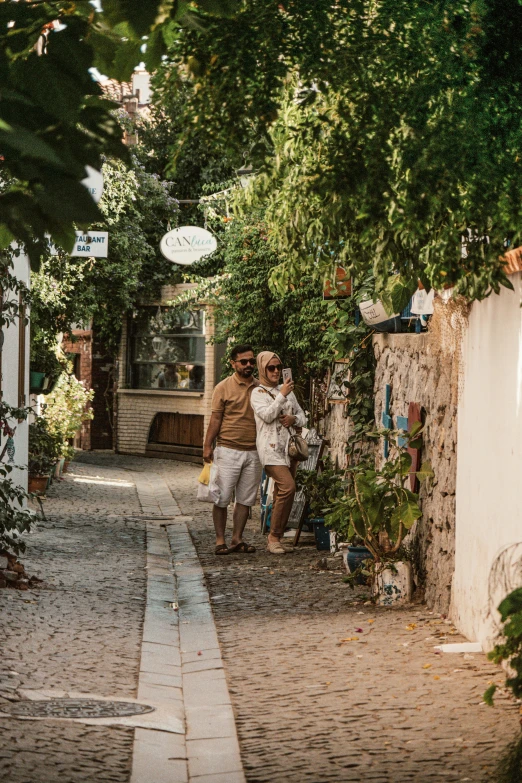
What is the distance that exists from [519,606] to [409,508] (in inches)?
158

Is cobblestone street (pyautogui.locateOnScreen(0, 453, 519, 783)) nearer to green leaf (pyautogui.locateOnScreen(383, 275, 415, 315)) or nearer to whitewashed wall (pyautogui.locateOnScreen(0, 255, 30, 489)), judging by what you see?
whitewashed wall (pyautogui.locateOnScreen(0, 255, 30, 489))

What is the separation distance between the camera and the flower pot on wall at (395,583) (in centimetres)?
888

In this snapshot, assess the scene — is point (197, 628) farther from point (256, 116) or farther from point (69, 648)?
point (256, 116)

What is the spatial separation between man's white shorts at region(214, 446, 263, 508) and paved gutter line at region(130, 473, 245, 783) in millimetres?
739

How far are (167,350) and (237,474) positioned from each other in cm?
1699

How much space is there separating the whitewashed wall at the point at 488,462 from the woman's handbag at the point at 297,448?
4.11 m

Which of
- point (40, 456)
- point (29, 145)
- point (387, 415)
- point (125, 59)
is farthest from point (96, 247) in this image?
point (29, 145)

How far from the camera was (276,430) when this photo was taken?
11.7m

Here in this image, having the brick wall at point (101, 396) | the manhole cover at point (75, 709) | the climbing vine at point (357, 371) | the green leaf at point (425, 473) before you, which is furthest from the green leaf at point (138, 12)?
the brick wall at point (101, 396)

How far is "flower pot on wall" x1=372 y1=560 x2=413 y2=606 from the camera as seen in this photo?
8.88 metres

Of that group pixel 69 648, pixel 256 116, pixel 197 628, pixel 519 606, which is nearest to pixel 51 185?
pixel 519 606

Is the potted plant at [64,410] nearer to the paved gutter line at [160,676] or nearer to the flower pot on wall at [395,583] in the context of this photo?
the paved gutter line at [160,676]

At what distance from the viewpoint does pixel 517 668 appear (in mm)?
4605

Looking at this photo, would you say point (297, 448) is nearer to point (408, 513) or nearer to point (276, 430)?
point (276, 430)
